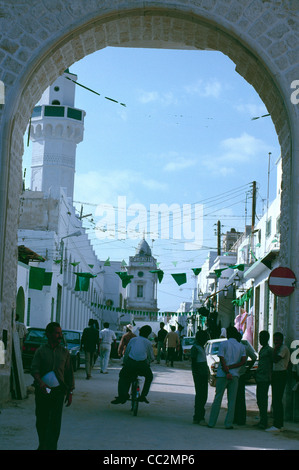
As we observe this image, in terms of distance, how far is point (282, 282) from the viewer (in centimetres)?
1157

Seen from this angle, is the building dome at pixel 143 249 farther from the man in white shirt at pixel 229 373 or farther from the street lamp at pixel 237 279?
the man in white shirt at pixel 229 373

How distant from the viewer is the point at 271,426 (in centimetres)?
1064

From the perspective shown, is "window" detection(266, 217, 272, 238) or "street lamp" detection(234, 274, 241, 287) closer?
"window" detection(266, 217, 272, 238)

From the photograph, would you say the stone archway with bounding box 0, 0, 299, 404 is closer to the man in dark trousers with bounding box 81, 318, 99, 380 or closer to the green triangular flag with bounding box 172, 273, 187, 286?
the man in dark trousers with bounding box 81, 318, 99, 380

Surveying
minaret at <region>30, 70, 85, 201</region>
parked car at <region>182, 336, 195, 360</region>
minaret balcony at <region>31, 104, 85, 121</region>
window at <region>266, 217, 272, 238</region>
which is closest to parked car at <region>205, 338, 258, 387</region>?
window at <region>266, 217, 272, 238</region>

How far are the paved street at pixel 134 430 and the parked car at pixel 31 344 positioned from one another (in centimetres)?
600

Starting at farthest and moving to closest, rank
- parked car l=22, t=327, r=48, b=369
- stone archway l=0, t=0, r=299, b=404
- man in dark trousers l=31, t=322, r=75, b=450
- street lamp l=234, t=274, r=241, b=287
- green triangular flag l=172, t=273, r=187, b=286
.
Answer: street lamp l=234, t=274, r=241, b=287 < green triangular flag l=172, t=273, r=187, b=286 < parked car l=22, t=327, r=48, b=369 < stone archway l=0, t=0, r=299, b=404 < man in dark trousers l=31, t=322, r=75, b=450

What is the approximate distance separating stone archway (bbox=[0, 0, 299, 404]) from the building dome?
93467mm

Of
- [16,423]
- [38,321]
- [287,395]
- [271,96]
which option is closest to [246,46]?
[271,96]

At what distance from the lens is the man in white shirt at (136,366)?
11.7 meters

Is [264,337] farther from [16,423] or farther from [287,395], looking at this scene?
[16,423]

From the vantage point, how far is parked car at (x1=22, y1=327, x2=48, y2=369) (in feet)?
66.6

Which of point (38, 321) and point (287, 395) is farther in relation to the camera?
point (38, 321)
